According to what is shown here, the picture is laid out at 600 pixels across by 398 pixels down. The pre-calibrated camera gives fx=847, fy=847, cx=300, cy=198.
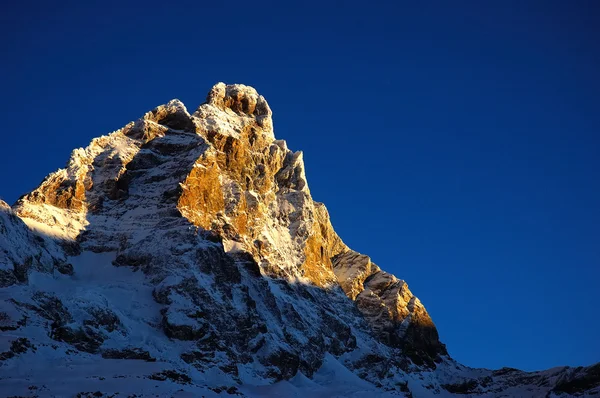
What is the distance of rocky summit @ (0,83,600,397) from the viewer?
98500 millimetres

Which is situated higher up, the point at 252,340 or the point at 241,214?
the point at 241,214

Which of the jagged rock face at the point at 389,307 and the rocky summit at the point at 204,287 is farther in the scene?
the jagged rock face at the point at 389,307

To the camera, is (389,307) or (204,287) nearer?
(204,287)

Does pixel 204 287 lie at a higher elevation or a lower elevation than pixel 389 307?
lower

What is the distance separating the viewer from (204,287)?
118438 mm

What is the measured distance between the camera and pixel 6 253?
104 m

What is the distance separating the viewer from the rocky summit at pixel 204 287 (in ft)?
323

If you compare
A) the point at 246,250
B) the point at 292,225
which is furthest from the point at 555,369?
the point at 246,250

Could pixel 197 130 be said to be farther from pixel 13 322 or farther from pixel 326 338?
pixel 13 322

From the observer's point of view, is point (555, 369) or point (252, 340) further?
point (555, 369)

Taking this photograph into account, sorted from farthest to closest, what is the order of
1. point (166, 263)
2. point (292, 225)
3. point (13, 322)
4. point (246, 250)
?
point (292, 225), point (246, 250), point (166, 263), point (13, 322)

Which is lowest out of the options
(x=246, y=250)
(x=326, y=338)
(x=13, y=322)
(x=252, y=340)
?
(x=13, y=322)

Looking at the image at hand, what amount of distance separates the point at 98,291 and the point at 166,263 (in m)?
12.0

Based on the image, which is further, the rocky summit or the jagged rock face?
the jagged rock face
